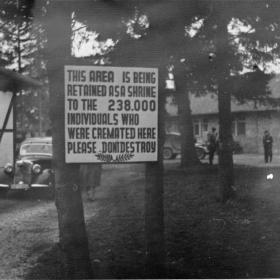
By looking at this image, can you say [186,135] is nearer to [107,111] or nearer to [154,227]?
[154,227]

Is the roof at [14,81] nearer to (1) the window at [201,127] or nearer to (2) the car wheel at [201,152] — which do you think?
(2) the car wheel at [201,152]

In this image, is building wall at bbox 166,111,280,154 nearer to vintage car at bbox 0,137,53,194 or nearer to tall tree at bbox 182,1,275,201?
Result: tall tree at bbox 182,1,275,201

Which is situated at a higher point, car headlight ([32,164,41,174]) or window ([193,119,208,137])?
window ([193,119,208,137])

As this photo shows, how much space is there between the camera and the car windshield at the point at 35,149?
12.2 metres

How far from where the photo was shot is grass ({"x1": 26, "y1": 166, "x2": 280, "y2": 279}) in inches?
217

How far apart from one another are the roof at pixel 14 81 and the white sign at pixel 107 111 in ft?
17.5

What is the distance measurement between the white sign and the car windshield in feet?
26.8

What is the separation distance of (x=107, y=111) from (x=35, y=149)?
8.52 meters

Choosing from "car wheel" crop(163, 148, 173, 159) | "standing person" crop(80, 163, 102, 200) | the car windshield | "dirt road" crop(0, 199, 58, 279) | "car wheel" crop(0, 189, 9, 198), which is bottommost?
"dirt road" crop(0, 199, 58, 279)

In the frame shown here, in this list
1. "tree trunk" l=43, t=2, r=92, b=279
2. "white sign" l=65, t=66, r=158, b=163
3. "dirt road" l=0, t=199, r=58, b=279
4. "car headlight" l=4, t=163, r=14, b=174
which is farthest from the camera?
"car headlight" l=4, t=163, r=14, b=174

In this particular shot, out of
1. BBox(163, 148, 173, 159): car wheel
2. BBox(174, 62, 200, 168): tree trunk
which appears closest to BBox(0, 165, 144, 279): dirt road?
BBox(174, 62, 200, 168): tree trunk

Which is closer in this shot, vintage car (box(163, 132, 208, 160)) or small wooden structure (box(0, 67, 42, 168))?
small wooden structure (box(0, 67, 42, 168))

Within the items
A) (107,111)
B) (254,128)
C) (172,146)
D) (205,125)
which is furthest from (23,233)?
(205,125)

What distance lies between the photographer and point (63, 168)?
4340mm
